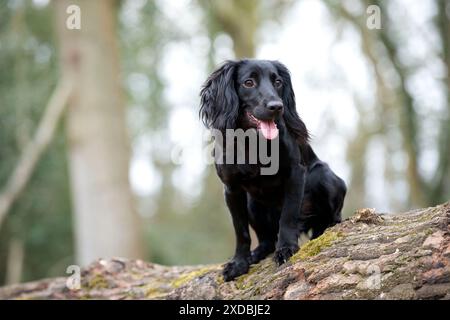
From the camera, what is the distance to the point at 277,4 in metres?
16.9

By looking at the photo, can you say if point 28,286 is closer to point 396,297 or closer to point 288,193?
point 288,193

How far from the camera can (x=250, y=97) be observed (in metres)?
4.77

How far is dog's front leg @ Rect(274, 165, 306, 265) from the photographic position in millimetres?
4570

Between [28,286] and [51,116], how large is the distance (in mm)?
5310

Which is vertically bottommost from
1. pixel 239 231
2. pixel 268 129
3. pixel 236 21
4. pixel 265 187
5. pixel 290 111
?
pixel 239 231

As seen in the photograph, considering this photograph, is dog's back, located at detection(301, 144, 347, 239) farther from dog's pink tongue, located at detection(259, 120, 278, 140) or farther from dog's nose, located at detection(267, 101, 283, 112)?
dog's nose, located at detection(267, 101, 283, 112)

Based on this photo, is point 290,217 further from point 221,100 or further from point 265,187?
point 221,100

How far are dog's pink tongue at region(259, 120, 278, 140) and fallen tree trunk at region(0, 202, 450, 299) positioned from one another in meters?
0.83

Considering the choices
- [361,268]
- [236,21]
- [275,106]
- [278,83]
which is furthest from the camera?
[236,21]

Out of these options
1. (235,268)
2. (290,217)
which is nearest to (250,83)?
(290,217)

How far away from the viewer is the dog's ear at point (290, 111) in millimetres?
4879

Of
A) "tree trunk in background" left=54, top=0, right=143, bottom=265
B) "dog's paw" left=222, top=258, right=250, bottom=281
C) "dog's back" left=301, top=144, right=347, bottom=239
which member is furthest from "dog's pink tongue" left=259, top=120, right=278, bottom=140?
"tree trunk in background" left=54, top=0, right=143, bottom=265

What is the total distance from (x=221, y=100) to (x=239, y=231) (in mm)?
1050
